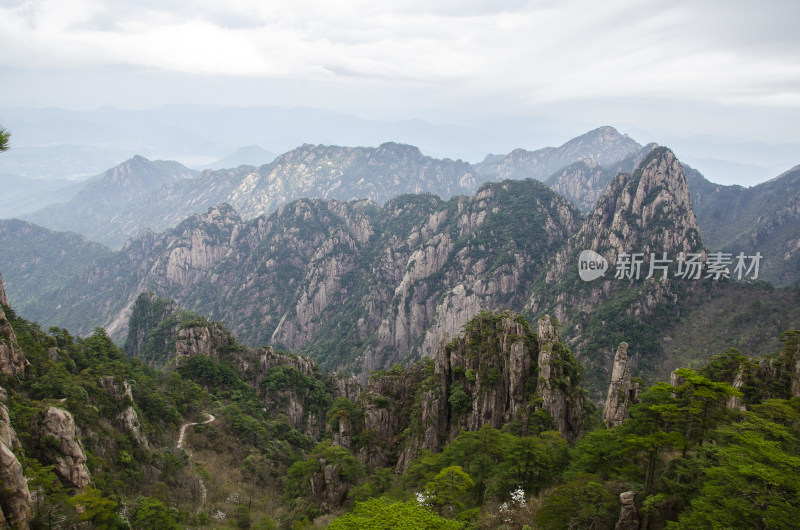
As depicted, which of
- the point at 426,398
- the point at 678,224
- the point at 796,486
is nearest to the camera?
the point at 796,486

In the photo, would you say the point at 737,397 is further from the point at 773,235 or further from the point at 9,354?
the point at 773,235

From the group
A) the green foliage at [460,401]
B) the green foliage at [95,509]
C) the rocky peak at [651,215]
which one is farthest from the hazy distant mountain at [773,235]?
the green foliage at [95,509]

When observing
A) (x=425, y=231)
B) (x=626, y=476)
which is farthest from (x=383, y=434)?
(x=425, y=231)

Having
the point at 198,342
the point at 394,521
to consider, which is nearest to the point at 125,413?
the point at 198,342

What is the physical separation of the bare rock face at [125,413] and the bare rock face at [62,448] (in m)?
13.1

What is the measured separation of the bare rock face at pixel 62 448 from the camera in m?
27.7

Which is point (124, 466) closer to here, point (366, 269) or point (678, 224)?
point (678, 224)

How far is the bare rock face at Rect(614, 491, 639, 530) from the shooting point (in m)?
21.3

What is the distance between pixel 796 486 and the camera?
15461 millimetres

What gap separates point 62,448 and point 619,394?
40.7 meters

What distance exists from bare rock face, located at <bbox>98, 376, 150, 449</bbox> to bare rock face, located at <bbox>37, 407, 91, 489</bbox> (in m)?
13.1

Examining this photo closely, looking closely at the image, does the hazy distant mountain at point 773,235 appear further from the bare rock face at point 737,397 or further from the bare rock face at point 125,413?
the bare rock face at point 125,413

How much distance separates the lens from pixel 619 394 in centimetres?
3728

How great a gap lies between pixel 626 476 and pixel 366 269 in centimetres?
16450
